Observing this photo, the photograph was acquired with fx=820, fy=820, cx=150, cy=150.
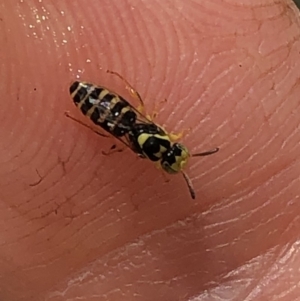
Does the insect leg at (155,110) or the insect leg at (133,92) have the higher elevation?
the insect leg at (133,92)

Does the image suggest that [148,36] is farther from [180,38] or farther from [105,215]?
[105,215]

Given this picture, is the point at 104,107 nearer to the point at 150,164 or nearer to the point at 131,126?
the point at 131,126

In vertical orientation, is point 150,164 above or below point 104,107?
below

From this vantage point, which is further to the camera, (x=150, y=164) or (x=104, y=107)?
(x=150, y=164)

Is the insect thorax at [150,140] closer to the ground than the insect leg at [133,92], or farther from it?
closer to the ground

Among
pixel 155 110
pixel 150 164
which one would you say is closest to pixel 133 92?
pixel 155 110
